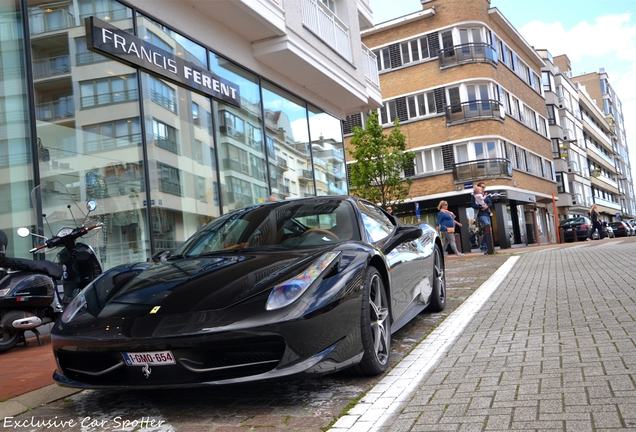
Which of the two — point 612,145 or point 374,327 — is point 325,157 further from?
point 612,145

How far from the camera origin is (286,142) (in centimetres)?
1494

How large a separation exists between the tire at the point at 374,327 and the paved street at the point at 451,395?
3.6 inches

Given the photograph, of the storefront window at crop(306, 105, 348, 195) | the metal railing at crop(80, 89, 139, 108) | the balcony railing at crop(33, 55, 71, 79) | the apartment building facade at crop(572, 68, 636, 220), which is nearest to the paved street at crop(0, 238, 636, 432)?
the balcony railing at crop(33, 55, 71, 79)

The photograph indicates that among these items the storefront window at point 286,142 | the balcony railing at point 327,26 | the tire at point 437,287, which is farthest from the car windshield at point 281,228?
the balcony railing at point 327,26

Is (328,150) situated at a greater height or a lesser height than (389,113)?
lesser

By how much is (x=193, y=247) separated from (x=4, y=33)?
4807 mm

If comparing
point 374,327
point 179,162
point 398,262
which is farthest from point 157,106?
point 374,327

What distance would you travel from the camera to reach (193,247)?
4852 millimetres

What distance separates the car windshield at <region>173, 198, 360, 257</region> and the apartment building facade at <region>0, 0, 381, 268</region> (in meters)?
3.56

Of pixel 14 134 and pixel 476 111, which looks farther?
pixel 476 111

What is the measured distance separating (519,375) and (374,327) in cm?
92

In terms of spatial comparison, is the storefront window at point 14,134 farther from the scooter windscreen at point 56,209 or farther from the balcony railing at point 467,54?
the balcony railing at point 467,54

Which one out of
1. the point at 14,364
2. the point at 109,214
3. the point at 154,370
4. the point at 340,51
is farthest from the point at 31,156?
the point at 340,51

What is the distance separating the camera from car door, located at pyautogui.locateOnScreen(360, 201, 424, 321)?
15.4 ft
